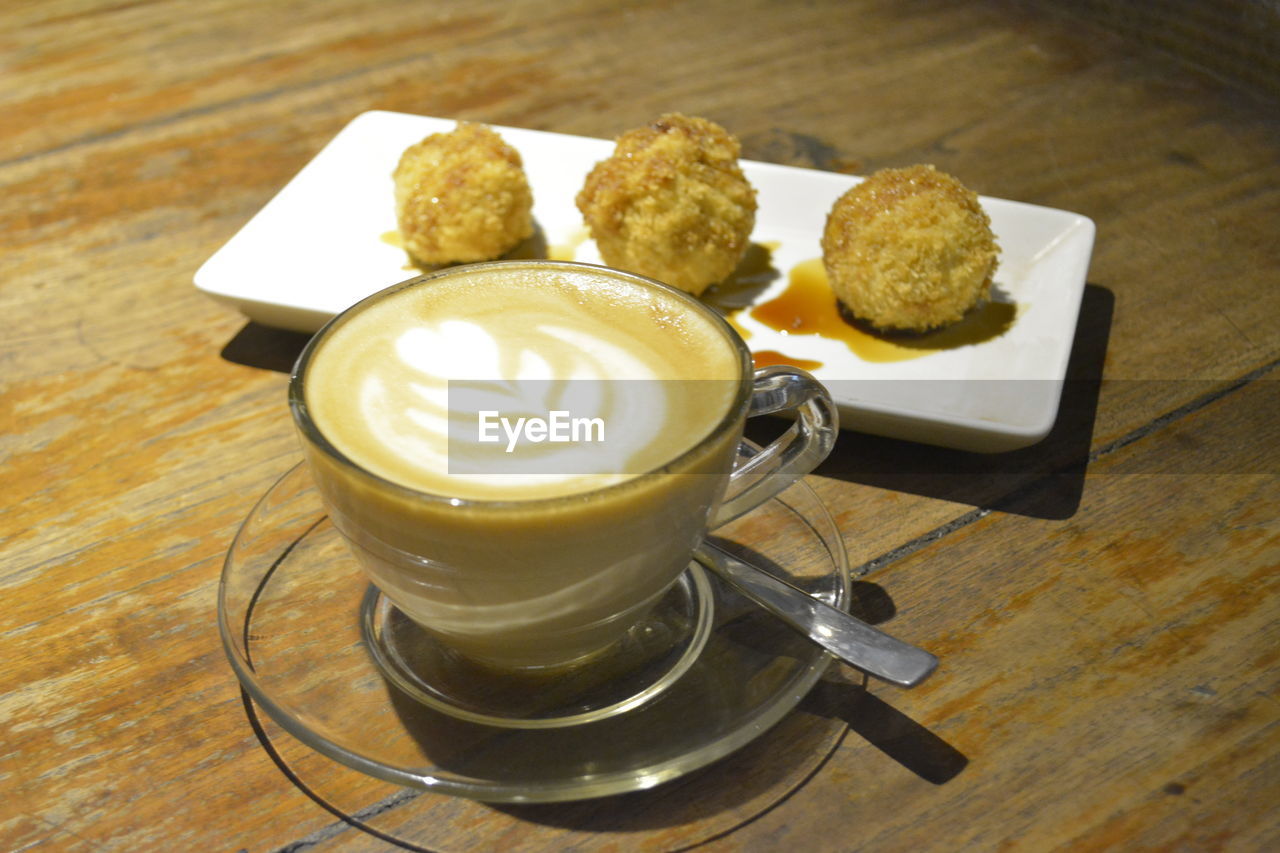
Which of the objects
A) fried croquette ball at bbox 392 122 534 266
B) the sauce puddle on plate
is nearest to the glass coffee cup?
the sauce puddle on plate

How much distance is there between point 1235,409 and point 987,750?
599 mm

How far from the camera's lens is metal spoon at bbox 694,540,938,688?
86 centimetres

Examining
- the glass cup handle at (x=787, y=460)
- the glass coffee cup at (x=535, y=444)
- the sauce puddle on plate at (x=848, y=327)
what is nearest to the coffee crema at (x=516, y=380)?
the glass coffee cup at (x=535, y=444)

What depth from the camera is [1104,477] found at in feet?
3.82

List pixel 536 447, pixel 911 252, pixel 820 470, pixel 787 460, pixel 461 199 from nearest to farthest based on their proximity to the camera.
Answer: pixel 536 447
pixel 787 460
pixel 820 470
pixel 911 252
pixel 461 199

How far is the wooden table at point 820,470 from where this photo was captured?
833mm

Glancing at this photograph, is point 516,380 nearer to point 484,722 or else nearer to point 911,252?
point 484,722

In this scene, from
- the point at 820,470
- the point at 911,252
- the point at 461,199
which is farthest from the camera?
the point at 461,199

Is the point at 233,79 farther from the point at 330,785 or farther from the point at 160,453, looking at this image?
the point at 330,785

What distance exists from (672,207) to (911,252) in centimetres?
31

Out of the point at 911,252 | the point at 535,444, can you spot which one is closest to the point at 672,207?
the point at 911,252

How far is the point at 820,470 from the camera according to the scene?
1.20m

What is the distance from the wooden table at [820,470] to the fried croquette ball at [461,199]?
24cm

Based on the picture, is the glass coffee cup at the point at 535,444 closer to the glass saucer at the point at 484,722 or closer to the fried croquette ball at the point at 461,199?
the glass saucer at the point at 484,722
